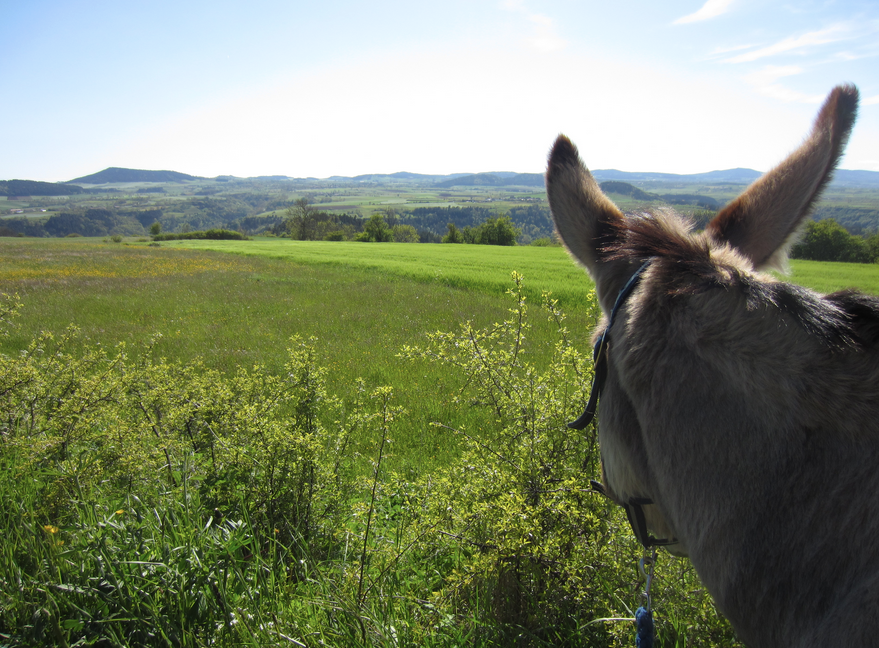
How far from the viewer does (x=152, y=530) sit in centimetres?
236

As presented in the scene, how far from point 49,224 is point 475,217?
14042 cm

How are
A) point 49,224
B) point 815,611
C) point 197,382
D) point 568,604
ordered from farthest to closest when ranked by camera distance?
point 49,224 → point 197,382 → point 568,604 → point 815,611

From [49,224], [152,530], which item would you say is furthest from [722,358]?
→ [49,224]

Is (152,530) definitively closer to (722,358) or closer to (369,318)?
(722,358)

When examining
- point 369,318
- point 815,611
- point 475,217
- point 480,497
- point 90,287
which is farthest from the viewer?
point 475,217

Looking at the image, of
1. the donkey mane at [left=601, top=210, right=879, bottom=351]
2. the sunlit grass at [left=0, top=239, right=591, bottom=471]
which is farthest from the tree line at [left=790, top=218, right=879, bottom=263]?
the donkey mane at [left=601, top=210, right=879, bottom=351]

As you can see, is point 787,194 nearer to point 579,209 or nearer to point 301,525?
point 579,209

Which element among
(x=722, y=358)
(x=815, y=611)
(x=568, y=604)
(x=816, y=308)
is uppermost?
(x=816, y=308)

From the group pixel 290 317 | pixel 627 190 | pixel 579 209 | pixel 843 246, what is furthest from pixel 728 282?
pixel 843 246

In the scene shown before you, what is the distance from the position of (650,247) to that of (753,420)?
0.48 m

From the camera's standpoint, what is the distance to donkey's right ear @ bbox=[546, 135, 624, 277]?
1379mm

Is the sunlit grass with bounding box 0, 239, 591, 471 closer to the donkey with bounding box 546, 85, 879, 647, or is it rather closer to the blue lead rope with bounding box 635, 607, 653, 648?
the donkey with bounding box 546, 85, 879, 647

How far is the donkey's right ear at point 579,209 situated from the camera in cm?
138

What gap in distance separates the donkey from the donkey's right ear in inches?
2.8
